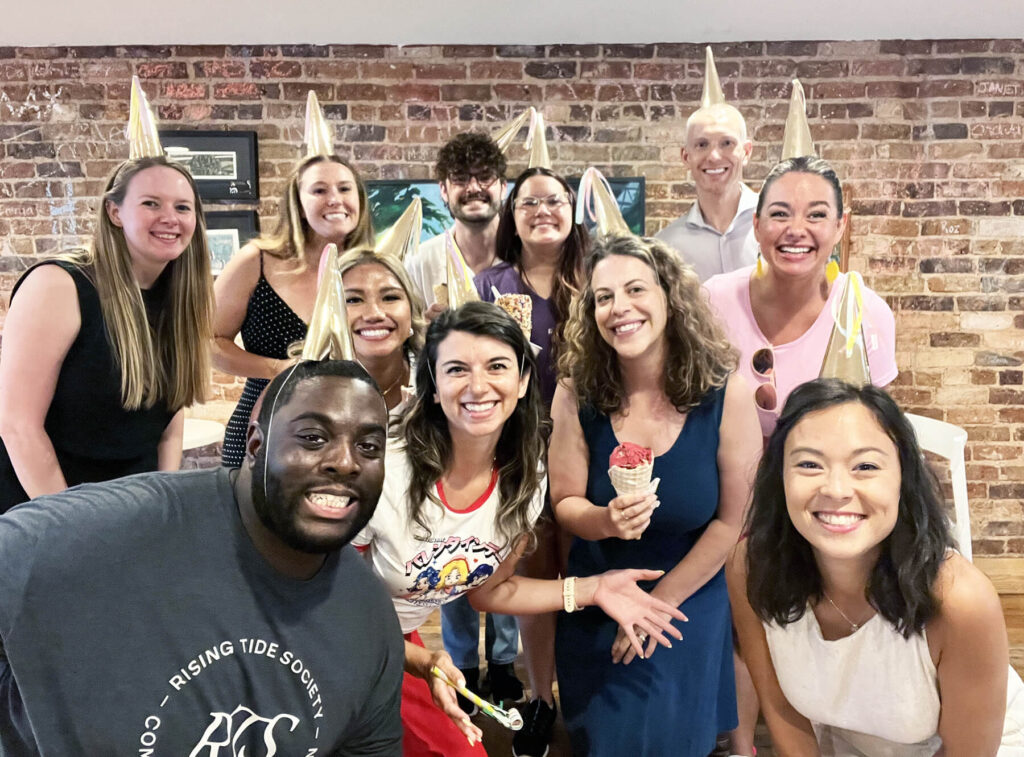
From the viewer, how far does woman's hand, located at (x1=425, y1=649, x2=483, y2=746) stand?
1.79 meters

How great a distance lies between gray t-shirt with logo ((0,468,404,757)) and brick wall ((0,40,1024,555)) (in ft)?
10.8

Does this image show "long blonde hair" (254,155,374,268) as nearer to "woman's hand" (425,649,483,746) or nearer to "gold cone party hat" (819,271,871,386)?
"woman's hand" (425,649,483,746)

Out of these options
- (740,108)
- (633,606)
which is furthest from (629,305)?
(740,108)

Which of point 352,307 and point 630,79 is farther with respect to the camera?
point 630,79

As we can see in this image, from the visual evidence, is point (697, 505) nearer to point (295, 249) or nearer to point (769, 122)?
point (295, 249)

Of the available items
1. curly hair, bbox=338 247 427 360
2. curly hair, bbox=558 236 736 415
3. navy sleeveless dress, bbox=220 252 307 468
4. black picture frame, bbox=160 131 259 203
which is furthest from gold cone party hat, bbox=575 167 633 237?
black picture frame, bbox=160 131 259 203

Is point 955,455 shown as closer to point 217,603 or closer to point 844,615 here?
point 844,615

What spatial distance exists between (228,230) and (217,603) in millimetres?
3457

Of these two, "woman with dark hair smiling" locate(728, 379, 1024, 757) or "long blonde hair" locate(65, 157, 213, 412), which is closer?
"woman with dark hair smiling" locate(728, 379, 1024, 757)

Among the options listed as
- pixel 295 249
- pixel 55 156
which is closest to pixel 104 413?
pixel 295 249

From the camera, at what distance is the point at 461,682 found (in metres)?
1.86

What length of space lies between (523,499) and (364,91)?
3.03m

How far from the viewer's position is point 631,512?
6.63ft

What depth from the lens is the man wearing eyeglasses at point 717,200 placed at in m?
2.97
